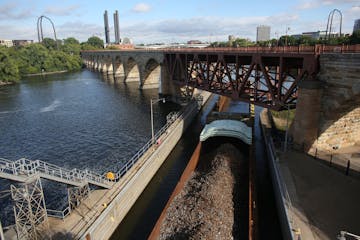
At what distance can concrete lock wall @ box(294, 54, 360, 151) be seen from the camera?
2312 cm

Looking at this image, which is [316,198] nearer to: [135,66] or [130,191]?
[130,191]

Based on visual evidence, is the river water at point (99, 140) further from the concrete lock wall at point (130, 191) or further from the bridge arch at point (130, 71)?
the bridge arch at point (130, 71)

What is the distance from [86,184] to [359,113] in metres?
29.6

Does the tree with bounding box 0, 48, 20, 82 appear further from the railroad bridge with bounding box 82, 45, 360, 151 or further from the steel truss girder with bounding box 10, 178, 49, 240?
the steel truss girder with bounding box 10, 178, 49, 240

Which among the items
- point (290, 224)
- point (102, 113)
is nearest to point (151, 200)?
point (290, 224)

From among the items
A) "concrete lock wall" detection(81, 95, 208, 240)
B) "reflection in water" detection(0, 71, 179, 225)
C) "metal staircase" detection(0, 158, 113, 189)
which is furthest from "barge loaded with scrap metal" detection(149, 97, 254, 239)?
"reflection in water" detection(0, 71, 179, 225)

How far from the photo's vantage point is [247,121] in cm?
4281

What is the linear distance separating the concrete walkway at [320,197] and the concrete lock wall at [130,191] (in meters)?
14.3

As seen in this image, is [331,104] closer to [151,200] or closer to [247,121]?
[247,121]

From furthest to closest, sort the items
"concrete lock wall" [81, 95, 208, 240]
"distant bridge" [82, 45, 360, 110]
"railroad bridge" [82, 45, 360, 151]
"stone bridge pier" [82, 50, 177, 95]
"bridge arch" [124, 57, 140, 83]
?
"bridge arch" [124, 57, 140, 83] → "stone bridge pier" [82, 50, 177, 95] → "distant bridge" [82, 45, 360, 110] → "railroad bridge" [82, 45, 360, 151] → "concrete lock wall" [81, 95, 208, 240]

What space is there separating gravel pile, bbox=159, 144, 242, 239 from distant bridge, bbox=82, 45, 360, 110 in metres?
10.8

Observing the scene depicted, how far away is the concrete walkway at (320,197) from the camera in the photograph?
18156 millimetres

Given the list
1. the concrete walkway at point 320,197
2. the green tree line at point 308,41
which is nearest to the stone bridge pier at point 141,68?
the green tree line at point 308,41

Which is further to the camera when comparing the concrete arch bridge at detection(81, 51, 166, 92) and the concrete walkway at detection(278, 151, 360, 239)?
the concrete arch bridge at detection(81, 51, 166, 92)
